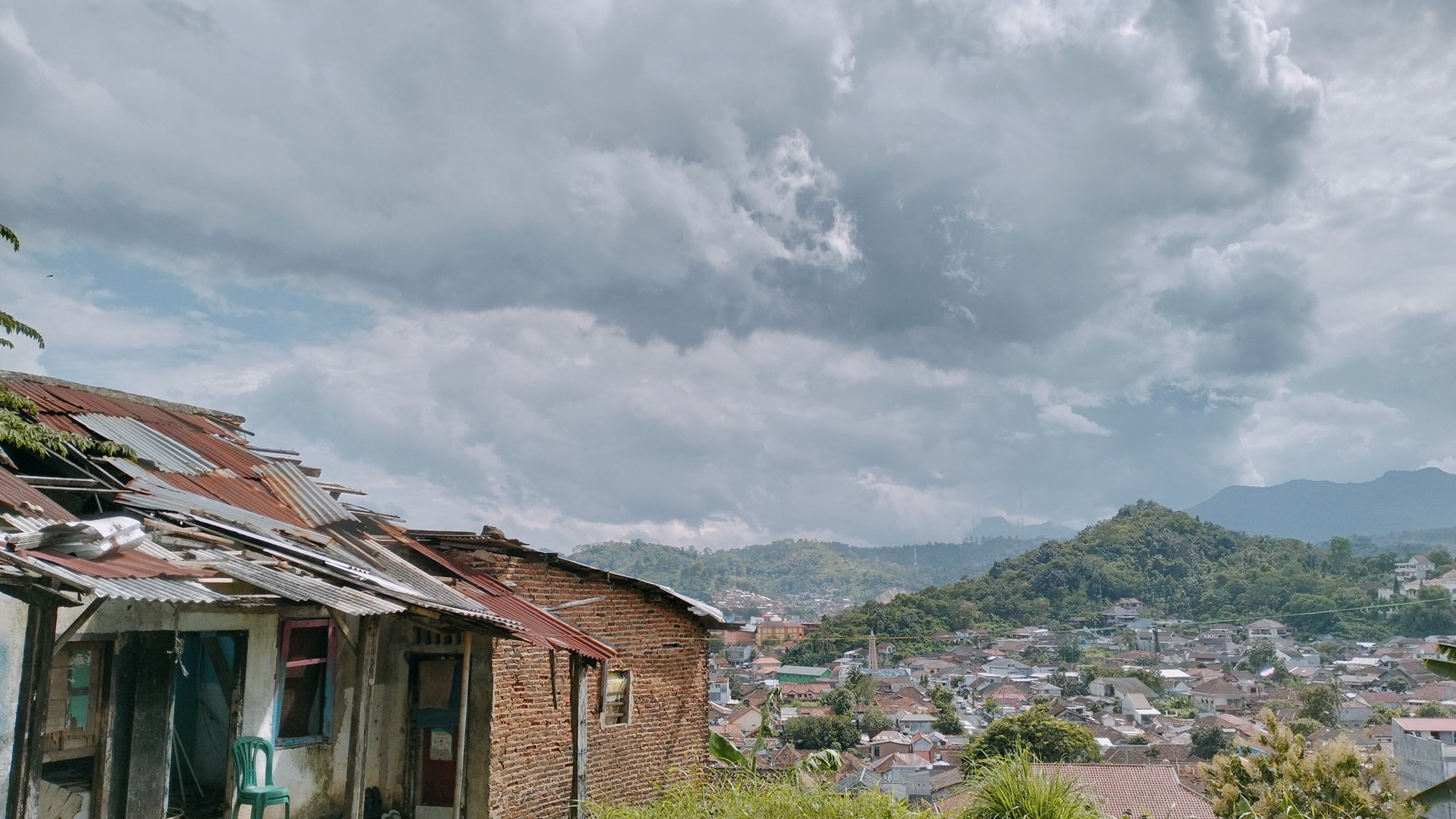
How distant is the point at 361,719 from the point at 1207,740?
64864 millimetres

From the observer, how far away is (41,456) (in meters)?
8.52

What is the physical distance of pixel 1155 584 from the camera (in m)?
152

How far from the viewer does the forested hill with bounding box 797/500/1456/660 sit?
442ft

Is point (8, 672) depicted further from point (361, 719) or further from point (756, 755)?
point (756, 755)

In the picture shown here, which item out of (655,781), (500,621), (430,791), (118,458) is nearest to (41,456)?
(118,458)

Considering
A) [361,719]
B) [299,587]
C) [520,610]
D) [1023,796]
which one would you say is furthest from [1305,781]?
[299,587]

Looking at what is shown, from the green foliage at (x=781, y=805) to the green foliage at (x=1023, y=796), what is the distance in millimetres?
737

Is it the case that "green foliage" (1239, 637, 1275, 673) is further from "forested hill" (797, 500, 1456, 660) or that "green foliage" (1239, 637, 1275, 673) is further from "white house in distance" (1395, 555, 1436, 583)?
"white house in distance" (1395, 555, 1436, 583)

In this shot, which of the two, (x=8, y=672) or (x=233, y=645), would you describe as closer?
(x=8, y=672)

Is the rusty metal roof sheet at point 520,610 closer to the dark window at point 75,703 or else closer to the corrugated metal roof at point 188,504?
the corrugated metal roof at point 188,504

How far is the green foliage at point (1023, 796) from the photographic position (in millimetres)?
8648

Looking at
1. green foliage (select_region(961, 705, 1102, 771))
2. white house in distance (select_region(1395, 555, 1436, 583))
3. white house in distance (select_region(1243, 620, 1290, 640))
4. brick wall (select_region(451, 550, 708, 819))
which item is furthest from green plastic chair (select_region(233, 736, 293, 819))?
white house in distance (select_region(1395, 555, 1436, 583))

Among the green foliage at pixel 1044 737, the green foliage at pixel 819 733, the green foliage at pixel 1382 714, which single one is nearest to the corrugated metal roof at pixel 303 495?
the green foliage at pixel 1044 737

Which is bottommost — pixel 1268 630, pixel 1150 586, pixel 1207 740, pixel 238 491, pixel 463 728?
pixel 1207 740
